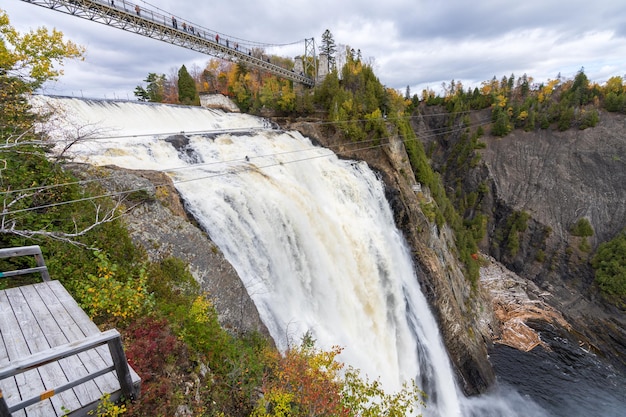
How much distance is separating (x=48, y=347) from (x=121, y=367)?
1417mm

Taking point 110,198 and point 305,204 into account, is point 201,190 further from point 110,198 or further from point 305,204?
point 305,204

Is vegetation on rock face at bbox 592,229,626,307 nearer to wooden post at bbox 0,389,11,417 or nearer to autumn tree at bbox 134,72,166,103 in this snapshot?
wooden post at bbox 0,389,11,417

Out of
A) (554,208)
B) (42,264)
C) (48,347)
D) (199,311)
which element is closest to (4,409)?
(48,347)

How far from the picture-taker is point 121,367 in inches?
156

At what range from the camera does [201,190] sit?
38.4 ft

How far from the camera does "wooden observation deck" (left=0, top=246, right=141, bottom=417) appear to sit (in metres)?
3.34

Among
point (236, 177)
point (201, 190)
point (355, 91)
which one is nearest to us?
point (201, 190)

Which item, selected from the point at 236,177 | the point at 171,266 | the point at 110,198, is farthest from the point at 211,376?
the point at 236,177

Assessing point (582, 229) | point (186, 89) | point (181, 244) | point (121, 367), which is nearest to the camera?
point (121, 367)

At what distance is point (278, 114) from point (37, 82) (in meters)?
24.5

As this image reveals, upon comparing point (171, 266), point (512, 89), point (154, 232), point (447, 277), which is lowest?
point (447, 277)

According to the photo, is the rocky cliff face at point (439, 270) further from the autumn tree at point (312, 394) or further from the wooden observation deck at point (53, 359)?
the wooden observation deck at point (53, 359)

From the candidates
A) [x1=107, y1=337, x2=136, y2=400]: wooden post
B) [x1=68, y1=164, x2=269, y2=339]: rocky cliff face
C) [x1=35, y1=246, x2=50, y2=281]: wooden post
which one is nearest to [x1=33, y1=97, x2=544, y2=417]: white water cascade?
[x1=68, y1=164, x2=269, y2=339]: rocky cliff face

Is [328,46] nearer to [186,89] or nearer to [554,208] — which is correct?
[186,89]
